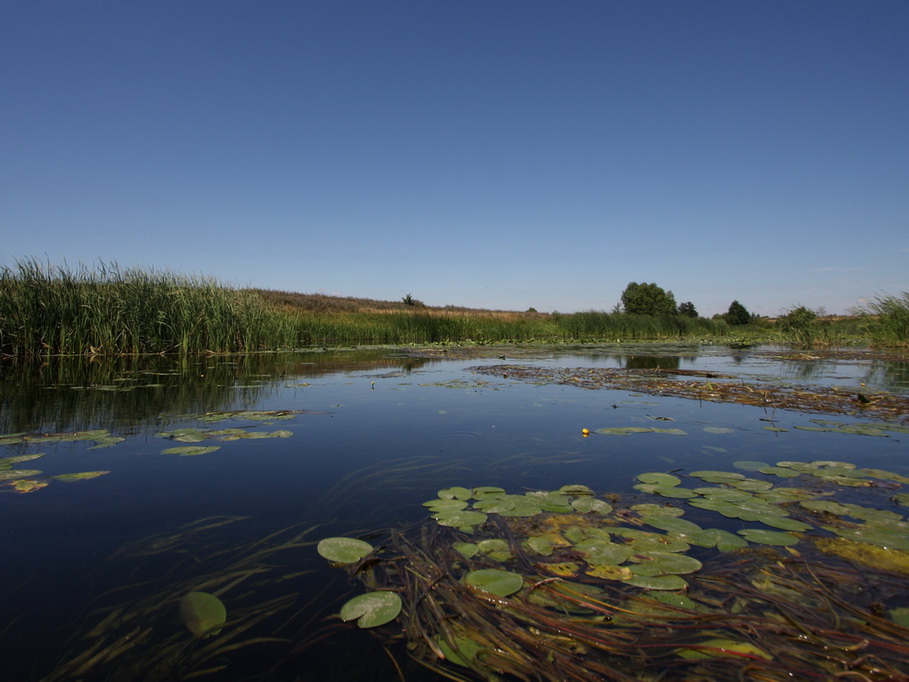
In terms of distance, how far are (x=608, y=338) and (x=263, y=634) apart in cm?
2529

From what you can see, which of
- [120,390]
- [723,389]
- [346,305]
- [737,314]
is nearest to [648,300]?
[737,314]

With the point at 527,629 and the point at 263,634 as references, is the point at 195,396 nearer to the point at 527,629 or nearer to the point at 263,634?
the point at 263,634

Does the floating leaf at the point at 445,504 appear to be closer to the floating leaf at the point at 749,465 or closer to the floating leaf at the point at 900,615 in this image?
the floating leaf at the point at 900,615

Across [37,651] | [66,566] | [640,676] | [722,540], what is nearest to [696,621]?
[640,676]

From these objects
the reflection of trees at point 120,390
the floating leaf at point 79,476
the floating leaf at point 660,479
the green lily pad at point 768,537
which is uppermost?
the reflection of trees at point 120,390

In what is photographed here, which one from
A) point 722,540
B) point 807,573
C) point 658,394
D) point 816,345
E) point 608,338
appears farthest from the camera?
point 608,338

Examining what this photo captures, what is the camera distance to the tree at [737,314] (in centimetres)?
4100

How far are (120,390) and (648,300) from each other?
4571 centimetres

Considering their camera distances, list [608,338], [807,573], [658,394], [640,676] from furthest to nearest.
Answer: [608,338] < [658,394] < [807,573] < [640,676]

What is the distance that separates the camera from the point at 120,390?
5.88 m

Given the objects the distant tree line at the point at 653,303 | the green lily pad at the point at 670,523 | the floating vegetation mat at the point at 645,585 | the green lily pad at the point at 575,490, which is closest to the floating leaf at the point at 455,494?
the floating vegetation mat at the point at 645,585

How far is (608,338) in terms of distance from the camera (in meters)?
25.2

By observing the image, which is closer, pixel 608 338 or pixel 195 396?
pixel 195 396

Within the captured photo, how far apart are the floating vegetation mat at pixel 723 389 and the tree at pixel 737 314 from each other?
38050 mm
